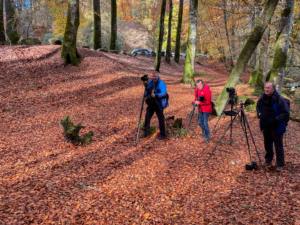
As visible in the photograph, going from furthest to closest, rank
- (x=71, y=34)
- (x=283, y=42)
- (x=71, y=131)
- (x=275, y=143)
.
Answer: (x=71, y=34)
(x=283, y=42)
(x=71, y=131)
(x=275, y=143)

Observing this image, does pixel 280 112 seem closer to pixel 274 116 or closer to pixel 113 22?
pixel 274 116

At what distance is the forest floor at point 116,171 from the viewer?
3621 mm

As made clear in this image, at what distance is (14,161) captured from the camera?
5398mm

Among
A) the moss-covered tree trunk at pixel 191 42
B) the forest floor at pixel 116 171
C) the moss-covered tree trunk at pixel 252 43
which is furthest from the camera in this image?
the moss-covered tree trunk at pixel 191 42

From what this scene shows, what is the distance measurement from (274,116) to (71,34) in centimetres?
1106

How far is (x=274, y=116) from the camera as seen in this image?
4.73 m

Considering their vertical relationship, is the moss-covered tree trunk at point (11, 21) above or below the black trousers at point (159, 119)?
above

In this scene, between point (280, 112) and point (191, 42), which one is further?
point (191, 42)

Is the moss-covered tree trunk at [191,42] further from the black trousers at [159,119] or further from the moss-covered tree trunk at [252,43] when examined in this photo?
the black trousers at [159,119]

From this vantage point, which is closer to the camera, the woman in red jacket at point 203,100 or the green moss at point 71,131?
the green moss at point 71,131

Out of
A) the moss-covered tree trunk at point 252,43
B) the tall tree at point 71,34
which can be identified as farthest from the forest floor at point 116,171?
the tall tree at point 71,34

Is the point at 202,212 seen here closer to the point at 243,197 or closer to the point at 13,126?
the point at 243,197

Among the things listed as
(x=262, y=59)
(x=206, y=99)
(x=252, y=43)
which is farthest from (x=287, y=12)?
(x=262, y=59)

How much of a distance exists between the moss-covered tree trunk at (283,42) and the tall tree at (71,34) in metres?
10.3
